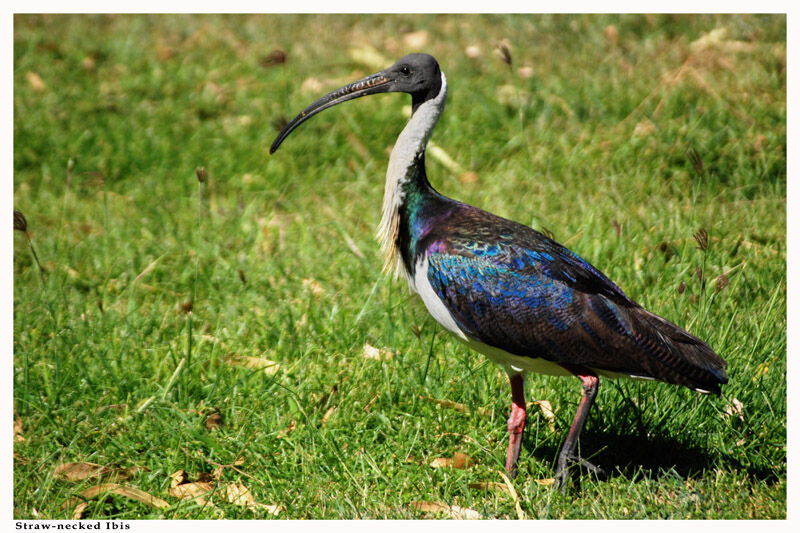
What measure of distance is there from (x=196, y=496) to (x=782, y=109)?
200 inches

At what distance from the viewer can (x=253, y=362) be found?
15.6 feet

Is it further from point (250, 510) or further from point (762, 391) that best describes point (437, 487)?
point (762, 391)

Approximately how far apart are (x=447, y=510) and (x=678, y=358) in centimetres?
122

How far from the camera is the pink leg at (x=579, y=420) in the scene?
3.79m

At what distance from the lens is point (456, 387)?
445cm


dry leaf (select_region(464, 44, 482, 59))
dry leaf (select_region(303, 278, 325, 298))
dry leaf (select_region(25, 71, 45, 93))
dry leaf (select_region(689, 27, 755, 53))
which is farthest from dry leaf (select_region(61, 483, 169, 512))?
dry leaf (select_region(689, 27, 755, 53))

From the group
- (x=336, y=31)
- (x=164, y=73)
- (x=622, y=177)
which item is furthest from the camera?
(x=336, y=31)

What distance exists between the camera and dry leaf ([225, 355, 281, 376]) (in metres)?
4.67

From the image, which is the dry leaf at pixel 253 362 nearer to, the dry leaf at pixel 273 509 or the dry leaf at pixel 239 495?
the dry leaf at pixel 239 495

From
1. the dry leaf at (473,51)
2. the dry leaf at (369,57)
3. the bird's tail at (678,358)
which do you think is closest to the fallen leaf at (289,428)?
the bird's tail at (678,358)

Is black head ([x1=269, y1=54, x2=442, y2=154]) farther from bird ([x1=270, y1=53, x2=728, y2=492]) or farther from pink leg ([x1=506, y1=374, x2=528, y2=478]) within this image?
pink leg ([x1=506, y1=374, x2=528, y2=478])

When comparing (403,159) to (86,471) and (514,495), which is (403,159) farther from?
(86,471)

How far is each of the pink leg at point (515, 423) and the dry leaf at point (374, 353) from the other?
84 centimetres

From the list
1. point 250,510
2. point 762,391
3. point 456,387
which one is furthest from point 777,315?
point 250,510
